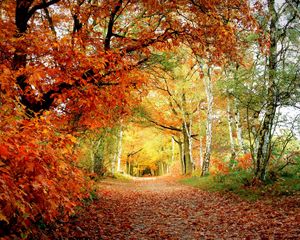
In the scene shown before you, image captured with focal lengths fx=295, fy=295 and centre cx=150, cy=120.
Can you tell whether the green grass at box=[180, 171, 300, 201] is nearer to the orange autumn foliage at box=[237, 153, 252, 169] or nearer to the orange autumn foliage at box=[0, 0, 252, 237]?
the orange autumn foliage at box=[237, 153, 252, 169]

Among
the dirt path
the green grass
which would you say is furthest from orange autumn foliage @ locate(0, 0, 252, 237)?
the green grass

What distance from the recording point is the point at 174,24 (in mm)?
10727

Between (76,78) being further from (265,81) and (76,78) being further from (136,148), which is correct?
(136,148)

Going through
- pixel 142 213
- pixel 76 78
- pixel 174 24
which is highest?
pixel 174 24

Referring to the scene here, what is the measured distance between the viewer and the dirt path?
6.88 m

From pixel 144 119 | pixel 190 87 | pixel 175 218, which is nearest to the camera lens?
pixel 175 218

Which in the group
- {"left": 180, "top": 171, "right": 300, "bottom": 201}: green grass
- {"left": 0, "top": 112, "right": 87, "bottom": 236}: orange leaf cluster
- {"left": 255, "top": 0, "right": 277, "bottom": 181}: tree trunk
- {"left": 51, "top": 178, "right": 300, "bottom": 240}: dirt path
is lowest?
{"left": 51, "top": 178, "right": 300, "bottom": 240}: dirt path

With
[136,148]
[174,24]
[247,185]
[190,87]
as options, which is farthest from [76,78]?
[136,148]

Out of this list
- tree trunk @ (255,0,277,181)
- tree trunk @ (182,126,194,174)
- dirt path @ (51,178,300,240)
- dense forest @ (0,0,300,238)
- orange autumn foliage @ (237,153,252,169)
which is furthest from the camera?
tree trunk @ (182,126,194,174)

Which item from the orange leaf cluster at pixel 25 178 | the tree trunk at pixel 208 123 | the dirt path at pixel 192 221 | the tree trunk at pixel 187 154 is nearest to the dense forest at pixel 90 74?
the orange leaf cluster at pixel 25 178

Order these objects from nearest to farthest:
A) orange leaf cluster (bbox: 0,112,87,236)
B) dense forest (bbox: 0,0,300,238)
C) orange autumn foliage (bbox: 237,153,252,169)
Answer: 1. orange leaf cluster (bbox: 0,112,87,236)
2. dense forest (bbox: 0,0,300,238)
3. orange autumn foliage (bbox: 237,153,252,169)

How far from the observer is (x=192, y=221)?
28.4 feet

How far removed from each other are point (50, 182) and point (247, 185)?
964cm

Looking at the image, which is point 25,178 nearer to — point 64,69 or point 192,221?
point 64,69
